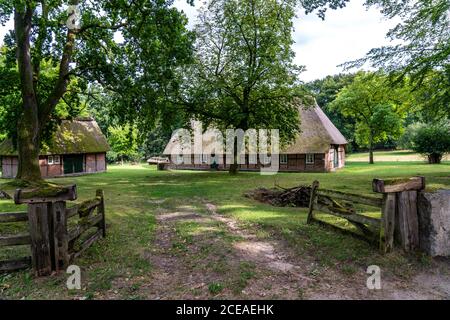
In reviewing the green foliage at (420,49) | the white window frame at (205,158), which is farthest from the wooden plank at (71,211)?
the white window frame at (205,158)

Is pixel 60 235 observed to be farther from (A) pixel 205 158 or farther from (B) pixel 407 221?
(A) pixel 205 158

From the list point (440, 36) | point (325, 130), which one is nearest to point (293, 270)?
point (440, 36)

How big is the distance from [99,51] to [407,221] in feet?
55.7

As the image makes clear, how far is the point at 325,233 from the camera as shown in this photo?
282 inches

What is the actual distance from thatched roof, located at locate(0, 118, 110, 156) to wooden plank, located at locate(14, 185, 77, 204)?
87.1ft

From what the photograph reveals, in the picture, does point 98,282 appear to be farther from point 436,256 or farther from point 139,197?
point 139,197

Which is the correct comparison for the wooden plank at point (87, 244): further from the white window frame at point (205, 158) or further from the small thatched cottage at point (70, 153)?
the white window frame at point (205, 158)

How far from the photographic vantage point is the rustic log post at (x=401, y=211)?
566 cm

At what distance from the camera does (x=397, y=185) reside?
5688 mm

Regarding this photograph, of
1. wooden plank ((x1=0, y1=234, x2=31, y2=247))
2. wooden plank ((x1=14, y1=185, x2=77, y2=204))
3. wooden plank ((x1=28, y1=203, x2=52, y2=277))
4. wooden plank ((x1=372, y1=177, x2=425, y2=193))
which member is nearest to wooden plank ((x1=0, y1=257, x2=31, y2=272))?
wooden plank ((x1=28, y1=203, x2=52, y2=277))

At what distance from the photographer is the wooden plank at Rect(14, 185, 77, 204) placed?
5023 millimetres

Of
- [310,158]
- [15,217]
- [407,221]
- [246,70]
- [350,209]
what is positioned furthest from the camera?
[310,158]

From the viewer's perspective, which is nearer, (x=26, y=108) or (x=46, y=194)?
(x=46, y=194)

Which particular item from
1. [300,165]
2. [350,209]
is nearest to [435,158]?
[300,165]
